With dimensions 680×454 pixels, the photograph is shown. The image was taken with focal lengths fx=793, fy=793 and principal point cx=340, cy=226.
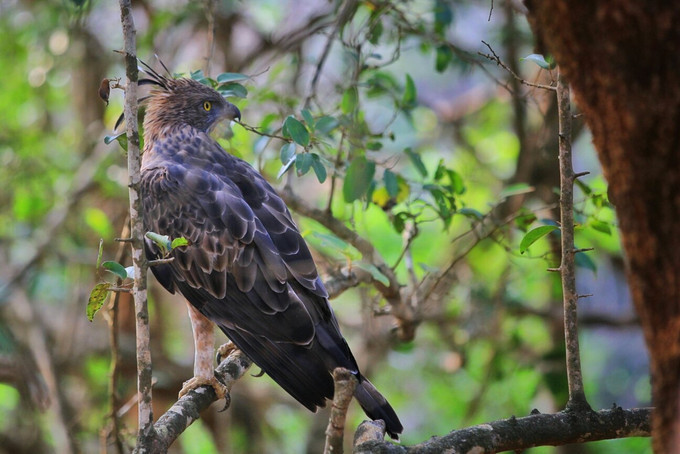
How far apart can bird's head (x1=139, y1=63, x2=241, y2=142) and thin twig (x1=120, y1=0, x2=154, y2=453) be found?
Result: 1948mm

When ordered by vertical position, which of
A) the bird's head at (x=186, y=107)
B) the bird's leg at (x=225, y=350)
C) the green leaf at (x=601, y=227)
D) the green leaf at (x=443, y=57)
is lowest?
the green leaf at (x=601, y=227)

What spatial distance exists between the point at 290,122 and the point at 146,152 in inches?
54.2

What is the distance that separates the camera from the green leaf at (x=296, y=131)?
317cm

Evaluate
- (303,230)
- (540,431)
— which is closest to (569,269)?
(540,431)

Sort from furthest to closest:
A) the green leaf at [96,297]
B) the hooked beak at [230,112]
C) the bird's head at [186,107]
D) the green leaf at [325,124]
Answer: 1. the bird's head at [186,107]
2. the hooked beak at [230,112]
3. the green leaf at [325,124]
4. the green leaf at [96,297]

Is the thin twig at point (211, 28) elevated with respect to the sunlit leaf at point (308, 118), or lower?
elevated

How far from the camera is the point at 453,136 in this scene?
7262 millimetres

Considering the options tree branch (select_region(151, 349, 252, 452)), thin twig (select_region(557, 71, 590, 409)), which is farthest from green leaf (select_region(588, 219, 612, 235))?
tree branch (select_region(151, 349, 252, 452))

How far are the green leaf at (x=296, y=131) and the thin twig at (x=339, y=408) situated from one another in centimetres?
142

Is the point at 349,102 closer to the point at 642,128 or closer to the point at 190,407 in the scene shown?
the point at 190,407

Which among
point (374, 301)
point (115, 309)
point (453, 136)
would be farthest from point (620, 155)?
point (453, 136)

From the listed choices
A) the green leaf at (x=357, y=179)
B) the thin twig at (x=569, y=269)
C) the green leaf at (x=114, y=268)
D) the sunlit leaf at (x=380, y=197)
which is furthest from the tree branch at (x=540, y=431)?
the sunlit leaf at (x=380, y=197)

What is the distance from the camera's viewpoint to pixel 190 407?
291cm

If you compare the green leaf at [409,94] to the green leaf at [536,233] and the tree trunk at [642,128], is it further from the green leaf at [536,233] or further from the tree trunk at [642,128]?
the tree trunk at [642,128]
